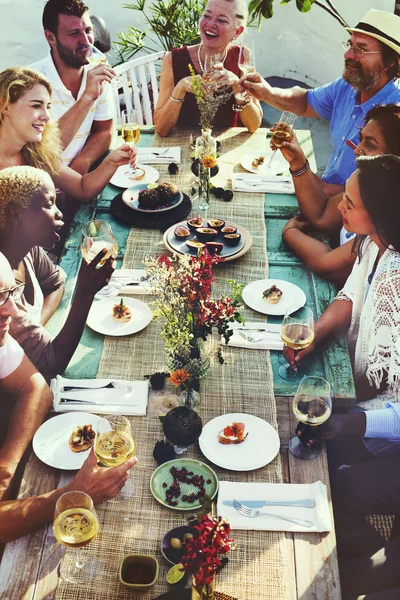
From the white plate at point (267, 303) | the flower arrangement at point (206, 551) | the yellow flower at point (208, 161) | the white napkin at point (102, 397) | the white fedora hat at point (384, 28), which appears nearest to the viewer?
the flower arrangement at point (206, 551)

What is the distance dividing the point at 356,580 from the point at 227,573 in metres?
0.62

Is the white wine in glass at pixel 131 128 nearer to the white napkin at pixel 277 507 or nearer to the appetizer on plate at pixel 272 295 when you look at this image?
the appetizer on plate at pixel 272 295

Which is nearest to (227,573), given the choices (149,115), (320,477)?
(320,477)

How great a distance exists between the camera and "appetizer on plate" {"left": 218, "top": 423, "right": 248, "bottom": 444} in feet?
5.84

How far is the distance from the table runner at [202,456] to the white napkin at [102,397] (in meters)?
0.05

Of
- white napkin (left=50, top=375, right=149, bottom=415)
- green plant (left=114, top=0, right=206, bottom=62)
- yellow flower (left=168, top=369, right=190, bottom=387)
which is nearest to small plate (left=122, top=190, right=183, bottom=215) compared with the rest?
white napkin (left=50, top=375, right=149, bottom=415)

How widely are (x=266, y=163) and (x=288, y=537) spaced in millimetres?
2047

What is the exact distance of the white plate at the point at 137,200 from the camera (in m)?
2.75

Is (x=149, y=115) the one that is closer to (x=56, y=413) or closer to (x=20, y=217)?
(x=20, y=217)

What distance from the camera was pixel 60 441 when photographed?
1.78m

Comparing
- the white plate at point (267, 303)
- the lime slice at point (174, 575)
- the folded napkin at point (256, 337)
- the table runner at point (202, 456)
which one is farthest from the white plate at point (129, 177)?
the lime slice at point (174, 575)

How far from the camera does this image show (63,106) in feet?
10.9

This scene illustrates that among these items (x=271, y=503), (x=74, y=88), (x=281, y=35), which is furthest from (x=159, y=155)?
(x=281, y=35)

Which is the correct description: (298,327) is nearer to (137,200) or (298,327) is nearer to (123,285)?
(123,285)
